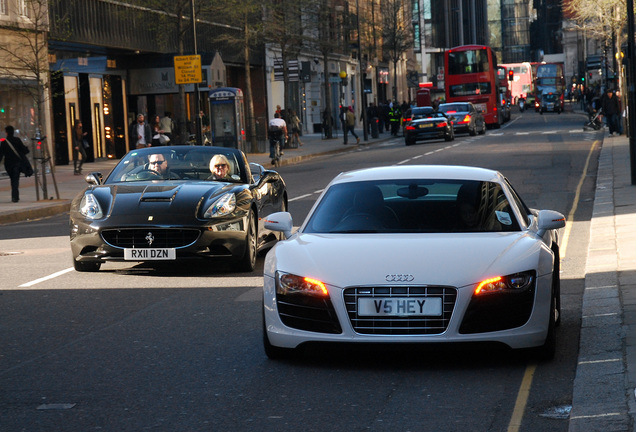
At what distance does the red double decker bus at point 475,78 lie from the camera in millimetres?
64250

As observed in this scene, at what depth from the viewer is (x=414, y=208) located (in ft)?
24.9

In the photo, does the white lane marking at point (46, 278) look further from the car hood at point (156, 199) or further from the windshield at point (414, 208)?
the windshield at point (414, 208)

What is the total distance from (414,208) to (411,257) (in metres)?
0.94

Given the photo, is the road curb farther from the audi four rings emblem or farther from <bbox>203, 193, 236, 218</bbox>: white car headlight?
the audi four rings emblem

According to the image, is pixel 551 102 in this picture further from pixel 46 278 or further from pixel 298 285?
pixel 298 285

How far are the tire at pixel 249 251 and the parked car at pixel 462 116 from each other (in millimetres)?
42617

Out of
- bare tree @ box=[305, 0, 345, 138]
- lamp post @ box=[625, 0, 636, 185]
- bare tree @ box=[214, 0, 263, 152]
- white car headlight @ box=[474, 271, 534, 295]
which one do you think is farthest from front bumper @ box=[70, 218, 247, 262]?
bare tree @ box=[305, 0, 345, 138]

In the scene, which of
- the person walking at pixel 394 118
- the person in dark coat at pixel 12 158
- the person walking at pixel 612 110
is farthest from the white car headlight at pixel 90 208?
the person walking at pixel 394 118

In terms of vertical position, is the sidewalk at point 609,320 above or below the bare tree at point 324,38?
below

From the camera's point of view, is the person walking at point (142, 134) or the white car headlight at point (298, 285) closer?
the white car headlight at point (298, 285)

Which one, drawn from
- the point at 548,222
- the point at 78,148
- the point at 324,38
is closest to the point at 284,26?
the point at 324,38

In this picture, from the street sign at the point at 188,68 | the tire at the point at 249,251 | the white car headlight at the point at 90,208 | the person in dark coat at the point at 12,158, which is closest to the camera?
the white car headlight at the point at 90,208

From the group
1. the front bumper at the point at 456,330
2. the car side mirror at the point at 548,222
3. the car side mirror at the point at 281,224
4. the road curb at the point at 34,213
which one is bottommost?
the road curb at the point at 34,213

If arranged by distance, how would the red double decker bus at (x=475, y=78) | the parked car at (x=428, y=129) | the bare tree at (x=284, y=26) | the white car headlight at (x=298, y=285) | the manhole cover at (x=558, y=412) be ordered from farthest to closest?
the red double decker bus at (x=475, y=78)
the bare tree at (x=284, y=26)
the parked car at (x=428, y=129)
the white car headlight at (x=298, y=285)
the manhole cover at (x=558, y=412)
